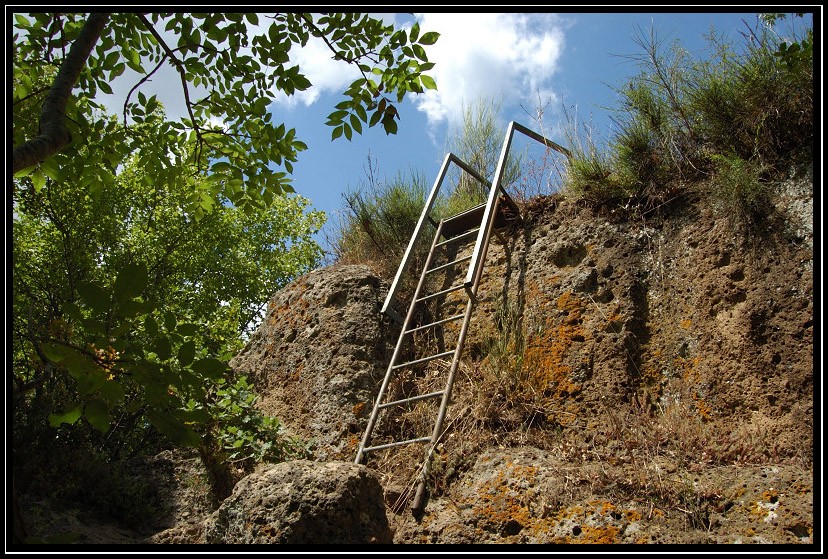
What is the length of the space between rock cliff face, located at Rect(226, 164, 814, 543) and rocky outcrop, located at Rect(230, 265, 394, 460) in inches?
0.7

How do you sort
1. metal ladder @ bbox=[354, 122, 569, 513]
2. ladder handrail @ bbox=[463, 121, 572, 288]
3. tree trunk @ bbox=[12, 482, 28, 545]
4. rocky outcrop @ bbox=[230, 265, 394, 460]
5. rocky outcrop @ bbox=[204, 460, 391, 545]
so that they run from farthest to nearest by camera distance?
rocky outcrop @ bbox=[230, 265, 394, 460], ladder handrail @ bbox=[463, 121, 572, 288], metal ladder @ bbox=[354, 122, 569, 513], rocky outcrop @ bbox=[204, 460, 391, 545], tree trunk @ bbox=[12, 482, 28, 545]

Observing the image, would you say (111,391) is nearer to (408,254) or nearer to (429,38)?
(429,38)

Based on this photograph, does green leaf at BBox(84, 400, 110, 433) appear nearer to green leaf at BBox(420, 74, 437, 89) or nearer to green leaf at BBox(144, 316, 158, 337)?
green leaf at BBox(144, 316, 158, 337)

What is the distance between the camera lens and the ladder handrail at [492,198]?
4.68 metres

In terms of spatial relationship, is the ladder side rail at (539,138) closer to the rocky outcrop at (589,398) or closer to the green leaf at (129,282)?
the rocky outcrop at (589,398)

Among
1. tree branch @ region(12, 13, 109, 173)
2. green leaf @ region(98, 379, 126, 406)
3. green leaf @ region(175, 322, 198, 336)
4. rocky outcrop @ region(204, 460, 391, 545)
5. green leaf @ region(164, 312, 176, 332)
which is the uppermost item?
tree branch @ region(12, 13, 109, 173)

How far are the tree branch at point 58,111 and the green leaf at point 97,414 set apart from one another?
0.83 metres

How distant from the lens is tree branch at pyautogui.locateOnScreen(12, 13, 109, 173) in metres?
2.23

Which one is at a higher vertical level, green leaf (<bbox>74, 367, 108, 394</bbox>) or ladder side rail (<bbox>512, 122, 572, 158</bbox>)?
ladder side rail (<bbox>512, 122, 572, 158</bbox>)

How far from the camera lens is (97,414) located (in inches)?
80.0

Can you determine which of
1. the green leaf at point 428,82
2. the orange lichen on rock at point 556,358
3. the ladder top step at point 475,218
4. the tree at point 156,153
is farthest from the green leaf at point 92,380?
the ladder top step at point 475,218

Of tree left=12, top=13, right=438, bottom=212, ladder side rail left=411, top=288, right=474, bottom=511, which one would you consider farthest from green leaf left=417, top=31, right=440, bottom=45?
ladder side rail left=411, top=288, right=474, bottom=511

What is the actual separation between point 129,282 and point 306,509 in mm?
1482
